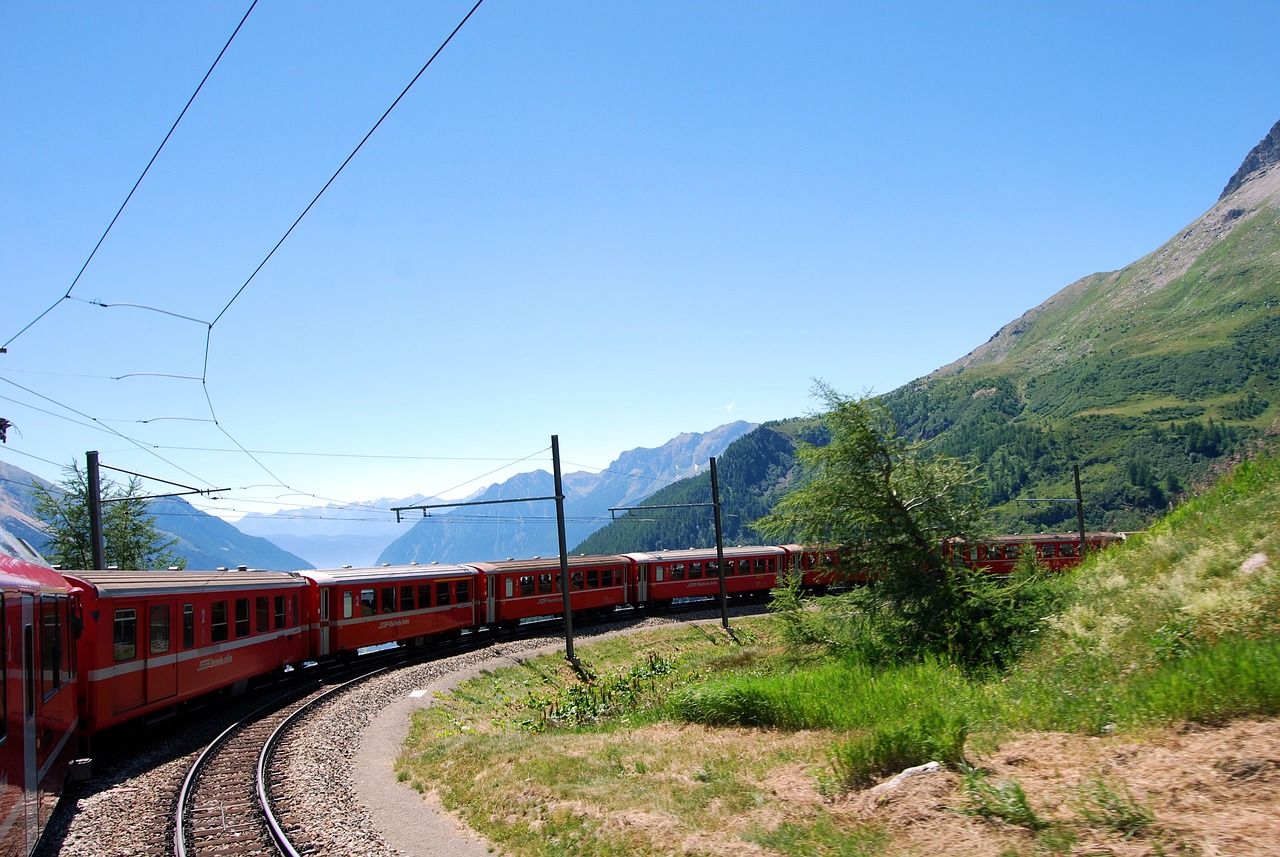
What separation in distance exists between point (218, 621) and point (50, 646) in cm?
812

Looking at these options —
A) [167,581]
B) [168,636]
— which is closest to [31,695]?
[168,636]

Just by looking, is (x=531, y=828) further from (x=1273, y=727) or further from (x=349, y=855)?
(x=1273, y=727)

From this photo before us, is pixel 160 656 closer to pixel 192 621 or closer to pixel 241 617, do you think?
pixel 192 621

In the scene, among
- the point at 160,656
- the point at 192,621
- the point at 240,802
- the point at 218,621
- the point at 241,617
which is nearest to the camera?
the point at 240,802

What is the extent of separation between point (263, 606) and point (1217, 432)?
666 feet

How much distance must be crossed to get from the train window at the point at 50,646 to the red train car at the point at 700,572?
28.4 metres

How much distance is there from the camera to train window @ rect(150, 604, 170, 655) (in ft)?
47.7

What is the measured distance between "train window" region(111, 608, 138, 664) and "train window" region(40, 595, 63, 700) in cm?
339

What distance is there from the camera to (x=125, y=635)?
13.7 m

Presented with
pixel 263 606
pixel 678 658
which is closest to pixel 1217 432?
pixel 678 658

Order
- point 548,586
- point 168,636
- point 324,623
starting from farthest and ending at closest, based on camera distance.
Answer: point 548,586, point 324,623, point 168,636

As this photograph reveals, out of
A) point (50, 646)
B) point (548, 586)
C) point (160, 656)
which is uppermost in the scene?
point (50, 646)

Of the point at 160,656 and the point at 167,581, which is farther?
the point at 167,581

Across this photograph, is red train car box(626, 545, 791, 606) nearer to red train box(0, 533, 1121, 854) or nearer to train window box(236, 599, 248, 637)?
red train box(0, 533, 1121, 854)
